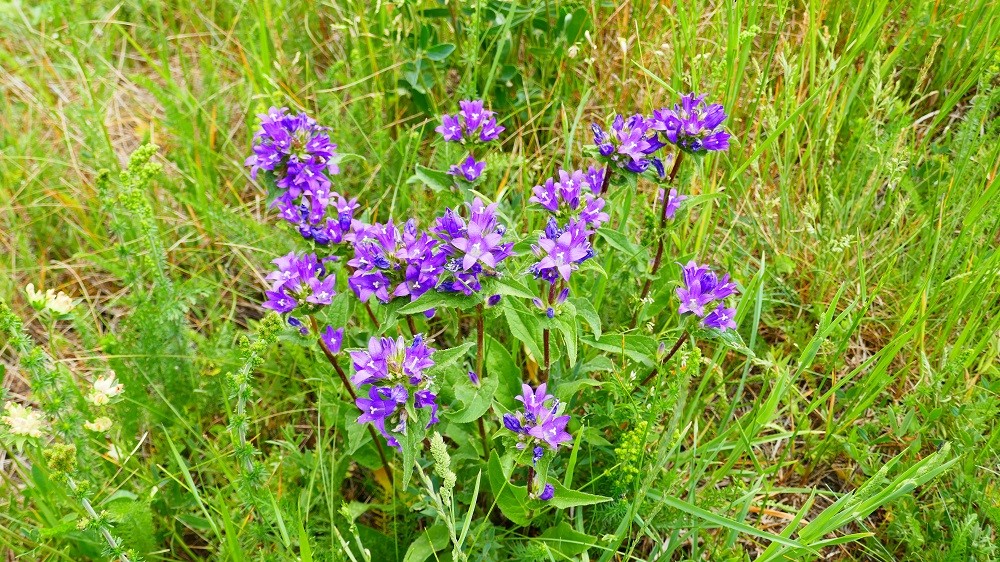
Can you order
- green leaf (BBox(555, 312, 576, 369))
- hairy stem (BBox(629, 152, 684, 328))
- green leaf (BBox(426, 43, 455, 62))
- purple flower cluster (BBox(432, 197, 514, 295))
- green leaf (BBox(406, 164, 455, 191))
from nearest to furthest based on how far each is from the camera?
purple flower cluster (BBox(432, 197, 514, 295)), green leaf (BBox(555, 312, 576, 369)), hairy stem (BBox(629, 152, 684, 328)), green leaf (BBox(406, 164, 455, 191)), green leaf (BBox(426, 43, 455, 62))

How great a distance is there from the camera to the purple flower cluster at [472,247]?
1979mm

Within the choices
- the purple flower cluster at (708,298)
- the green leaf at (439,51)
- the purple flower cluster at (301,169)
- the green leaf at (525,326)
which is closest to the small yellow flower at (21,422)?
the purple flower cluster at (301,169)

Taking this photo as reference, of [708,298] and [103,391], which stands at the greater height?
[708,298]

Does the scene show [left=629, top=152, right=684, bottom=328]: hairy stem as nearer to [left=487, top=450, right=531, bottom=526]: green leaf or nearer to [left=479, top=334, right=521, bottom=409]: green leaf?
[left=479, top=334, right=521, bottom=409]: green leaf

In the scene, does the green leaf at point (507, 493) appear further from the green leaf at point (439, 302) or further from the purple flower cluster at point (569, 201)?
the purple flower cluster at point (569, 201)

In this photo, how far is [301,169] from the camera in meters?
2.56

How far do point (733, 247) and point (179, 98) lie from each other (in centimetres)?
274

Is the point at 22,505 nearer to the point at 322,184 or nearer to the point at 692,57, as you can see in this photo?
the point at 322,184

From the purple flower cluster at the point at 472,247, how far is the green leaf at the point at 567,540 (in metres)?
0.78

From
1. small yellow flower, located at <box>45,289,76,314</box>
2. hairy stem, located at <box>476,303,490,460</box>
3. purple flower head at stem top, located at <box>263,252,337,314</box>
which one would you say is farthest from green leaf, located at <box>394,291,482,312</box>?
small yellow flower, located at <box>45,289,76,314</box>

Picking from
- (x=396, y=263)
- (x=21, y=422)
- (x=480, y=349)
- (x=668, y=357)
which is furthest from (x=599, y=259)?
(x=21, y=422)

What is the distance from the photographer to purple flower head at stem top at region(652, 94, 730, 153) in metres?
2.40

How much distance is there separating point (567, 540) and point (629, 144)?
1.19m

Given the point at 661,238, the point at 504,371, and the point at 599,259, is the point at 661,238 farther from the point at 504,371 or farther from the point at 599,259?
the point at 504,371
